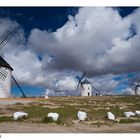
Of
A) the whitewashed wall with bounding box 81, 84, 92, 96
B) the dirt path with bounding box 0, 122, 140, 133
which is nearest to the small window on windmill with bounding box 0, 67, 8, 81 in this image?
the dirt path with bounding box 0, 122, 140, 133

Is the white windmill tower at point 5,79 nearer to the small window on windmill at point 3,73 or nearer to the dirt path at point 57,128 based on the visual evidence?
the small window on windmill at point 3,73

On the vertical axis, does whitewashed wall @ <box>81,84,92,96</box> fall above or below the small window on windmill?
above

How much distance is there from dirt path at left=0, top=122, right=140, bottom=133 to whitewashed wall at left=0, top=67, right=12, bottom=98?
20560 millimetres

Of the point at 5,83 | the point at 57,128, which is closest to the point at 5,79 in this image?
the point at 5,83

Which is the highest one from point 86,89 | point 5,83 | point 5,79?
point 86,89

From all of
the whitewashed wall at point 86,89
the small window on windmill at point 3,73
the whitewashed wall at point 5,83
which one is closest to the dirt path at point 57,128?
the small window on windmill at point 3,73

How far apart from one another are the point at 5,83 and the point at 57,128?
22.7 metres

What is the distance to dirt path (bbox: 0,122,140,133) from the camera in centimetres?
1499

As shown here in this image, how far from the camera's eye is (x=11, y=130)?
48.5ft

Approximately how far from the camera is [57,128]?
1566cm

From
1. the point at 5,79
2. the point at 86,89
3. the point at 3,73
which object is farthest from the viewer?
the point at 86,89

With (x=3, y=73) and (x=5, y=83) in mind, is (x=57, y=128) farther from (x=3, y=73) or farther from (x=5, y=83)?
(x=5, y=83)

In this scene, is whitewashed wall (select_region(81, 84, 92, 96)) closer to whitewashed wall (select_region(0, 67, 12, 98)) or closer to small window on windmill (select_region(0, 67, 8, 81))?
whitewashed wall (select_region(0, 67, 12, 98))
